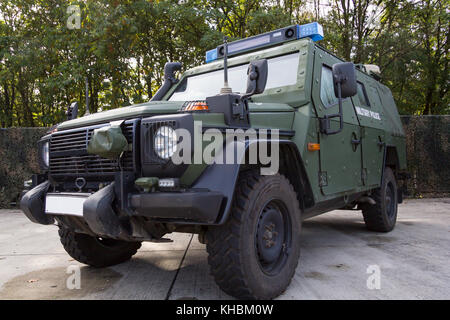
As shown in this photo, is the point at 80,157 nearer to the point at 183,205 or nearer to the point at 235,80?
the point at 183,205

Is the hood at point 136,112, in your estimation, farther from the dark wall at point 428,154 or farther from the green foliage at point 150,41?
the dark wall at point 428,154

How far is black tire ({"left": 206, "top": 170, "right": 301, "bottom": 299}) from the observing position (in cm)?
253

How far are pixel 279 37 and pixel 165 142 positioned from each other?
2329 mm

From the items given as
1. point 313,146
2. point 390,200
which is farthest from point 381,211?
point 313,146

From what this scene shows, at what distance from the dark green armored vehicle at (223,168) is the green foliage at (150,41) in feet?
20.4

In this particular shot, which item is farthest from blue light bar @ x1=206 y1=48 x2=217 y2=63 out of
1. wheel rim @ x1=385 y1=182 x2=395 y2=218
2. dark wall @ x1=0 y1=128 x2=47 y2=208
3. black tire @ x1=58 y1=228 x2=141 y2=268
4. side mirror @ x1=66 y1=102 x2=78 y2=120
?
dark wall @ x1=0 y1=128 x2=47 y2=208

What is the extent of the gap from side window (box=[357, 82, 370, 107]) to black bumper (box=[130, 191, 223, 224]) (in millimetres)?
3553

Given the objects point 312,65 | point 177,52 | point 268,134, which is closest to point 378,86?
point 312,65

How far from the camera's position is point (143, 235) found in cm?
265

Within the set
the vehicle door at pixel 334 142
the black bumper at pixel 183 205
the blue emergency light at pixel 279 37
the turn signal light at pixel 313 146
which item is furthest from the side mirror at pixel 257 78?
the blue emergency light at pixel 279 37

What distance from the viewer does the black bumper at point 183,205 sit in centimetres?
229

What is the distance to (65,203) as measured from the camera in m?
2.83
